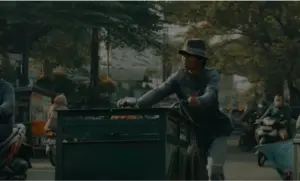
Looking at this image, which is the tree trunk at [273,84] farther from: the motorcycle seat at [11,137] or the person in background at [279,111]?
the motorcycle seat at [11,137]

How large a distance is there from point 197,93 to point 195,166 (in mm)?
689

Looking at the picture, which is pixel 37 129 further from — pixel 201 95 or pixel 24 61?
pixel 201 95

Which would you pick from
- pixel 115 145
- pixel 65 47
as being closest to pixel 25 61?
pixel 65 47

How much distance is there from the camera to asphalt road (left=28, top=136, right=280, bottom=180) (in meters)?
13.5

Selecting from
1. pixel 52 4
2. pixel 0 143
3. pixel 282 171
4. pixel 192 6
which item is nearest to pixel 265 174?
pixel 282 171

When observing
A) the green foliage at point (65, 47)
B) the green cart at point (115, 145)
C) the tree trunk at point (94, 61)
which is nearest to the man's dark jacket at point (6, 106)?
the green cart at point (115, 145)

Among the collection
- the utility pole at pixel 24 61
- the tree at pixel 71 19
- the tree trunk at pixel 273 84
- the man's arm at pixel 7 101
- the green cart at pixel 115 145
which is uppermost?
the tree at pixel 71 19

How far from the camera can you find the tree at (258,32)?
26.4 metres

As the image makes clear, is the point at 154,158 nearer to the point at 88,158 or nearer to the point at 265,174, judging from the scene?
the point at 88,158

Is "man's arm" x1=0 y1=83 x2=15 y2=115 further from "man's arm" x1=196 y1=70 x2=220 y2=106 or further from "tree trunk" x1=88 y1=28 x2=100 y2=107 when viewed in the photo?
"tree trunk" x1=88 y1=28 x2=100 y2=107

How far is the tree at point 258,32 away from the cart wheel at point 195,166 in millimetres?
19636

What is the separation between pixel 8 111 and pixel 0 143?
2.72 feet

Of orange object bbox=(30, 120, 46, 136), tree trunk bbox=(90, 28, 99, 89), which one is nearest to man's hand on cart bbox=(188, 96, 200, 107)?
orange object bbox=(30, 120, 46, 136)

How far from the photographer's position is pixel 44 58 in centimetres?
2798
